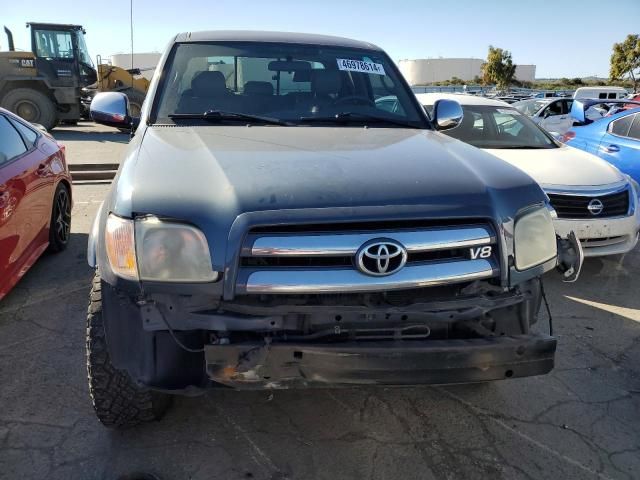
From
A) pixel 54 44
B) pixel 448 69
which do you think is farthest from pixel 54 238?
pixel 448 69

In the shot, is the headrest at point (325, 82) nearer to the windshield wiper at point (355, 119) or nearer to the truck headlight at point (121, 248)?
the windshield wiper at point (355, 119)

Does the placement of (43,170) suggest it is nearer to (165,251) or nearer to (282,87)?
(282,87)

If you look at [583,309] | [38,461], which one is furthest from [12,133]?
[583,309]

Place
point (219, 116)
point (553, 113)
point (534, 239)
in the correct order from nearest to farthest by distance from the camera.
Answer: point (534, 239) → point (219, 116) → point (553, 113)

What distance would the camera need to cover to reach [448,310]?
86.0 inches

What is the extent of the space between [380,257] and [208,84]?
185 cm

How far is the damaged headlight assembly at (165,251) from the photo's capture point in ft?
6.55

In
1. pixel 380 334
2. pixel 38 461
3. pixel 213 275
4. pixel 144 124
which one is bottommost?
pixel 38 461

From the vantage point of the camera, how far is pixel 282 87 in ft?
11.2

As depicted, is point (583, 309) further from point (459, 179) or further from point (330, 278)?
point (330, 278)

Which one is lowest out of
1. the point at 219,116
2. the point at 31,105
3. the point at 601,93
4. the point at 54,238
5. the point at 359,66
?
the point at 31,105

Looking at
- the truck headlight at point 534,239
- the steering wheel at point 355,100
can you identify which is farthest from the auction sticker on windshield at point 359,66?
the truck headlight at point 534,239

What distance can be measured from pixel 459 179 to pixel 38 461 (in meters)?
2.23

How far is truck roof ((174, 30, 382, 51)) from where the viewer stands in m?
3.63
